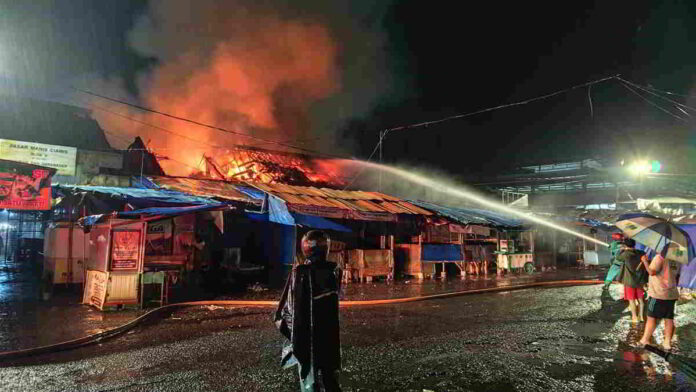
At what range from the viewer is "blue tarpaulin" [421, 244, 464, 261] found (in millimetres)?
16547

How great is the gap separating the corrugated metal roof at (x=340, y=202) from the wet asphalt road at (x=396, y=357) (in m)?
5.23

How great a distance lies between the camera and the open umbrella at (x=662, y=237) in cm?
633

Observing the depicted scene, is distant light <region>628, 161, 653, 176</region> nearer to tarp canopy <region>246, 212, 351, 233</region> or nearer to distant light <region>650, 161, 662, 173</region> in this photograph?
distant light <region>650, 161, 662, 173</region>

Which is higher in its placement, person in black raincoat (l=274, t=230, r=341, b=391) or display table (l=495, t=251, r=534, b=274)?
person in black raincoat (l=274, t=230, r=341, b=391)

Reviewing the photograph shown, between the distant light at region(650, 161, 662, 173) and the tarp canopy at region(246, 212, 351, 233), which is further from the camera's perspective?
the distant light at region(650, 161, 662, 173)

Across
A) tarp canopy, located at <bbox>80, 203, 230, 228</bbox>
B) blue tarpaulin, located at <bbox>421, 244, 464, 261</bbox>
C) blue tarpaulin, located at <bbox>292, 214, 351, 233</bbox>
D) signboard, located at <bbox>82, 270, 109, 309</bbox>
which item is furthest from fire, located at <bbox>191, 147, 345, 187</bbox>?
signboard, located at <bbox>82, 270, 109, 309</bbox>

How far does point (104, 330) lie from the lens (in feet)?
23.0

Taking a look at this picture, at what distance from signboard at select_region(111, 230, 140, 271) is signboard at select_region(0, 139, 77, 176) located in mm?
11615

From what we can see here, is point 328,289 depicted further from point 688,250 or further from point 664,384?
point 688,250

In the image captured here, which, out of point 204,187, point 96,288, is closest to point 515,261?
point 204,187

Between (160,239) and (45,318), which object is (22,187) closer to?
(160,239)

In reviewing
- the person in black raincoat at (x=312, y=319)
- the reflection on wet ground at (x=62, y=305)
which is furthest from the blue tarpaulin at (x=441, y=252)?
the person in black raincoat at (x=312, y=319)

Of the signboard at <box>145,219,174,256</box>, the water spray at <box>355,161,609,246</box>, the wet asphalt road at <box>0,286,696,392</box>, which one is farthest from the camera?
the water spray at <box>355,161,609,246</box>

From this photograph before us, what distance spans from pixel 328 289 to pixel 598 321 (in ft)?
25.0
